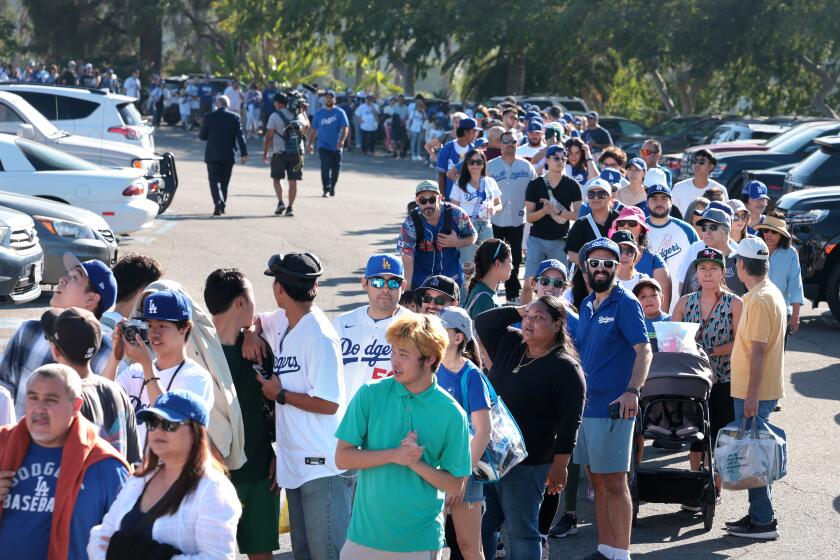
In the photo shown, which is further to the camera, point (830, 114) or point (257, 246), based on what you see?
point (830, 114)

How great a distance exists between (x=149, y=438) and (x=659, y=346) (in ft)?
15.5

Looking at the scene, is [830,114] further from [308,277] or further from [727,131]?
[308,277]

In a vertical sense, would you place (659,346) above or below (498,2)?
below

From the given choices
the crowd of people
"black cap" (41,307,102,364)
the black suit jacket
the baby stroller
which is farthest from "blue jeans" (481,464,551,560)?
the black suit jacket

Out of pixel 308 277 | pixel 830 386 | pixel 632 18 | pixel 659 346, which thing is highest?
pixel 632 18

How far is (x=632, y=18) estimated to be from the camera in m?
43.0

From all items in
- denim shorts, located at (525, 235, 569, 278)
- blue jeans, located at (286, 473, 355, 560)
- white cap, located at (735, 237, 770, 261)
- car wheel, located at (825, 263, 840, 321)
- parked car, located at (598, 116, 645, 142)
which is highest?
white cap, located at (735, 237, 770, 261)

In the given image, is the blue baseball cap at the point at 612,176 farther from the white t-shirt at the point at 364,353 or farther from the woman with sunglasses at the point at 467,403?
the woman with sunglasses at the point at 467,403

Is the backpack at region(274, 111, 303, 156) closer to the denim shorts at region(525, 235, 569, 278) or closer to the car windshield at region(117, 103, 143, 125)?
the car windshield at region(117, 103, 143, 125)

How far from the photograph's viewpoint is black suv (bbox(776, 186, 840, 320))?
14781 mm

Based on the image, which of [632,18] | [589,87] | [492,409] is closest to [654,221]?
[492,409]

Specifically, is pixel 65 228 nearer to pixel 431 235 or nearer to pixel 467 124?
pixel 467 124

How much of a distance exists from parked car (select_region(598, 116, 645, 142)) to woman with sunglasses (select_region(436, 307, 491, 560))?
27446 millimetres

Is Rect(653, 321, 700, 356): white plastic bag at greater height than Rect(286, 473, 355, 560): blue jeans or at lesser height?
greater
